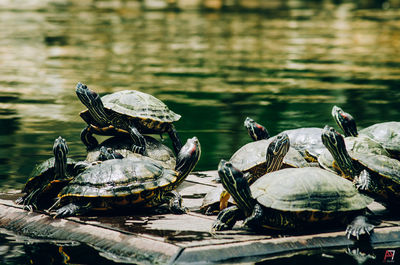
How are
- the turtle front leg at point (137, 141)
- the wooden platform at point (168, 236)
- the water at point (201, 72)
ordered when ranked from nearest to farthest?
1. the wooden platform at point (168, 236)
2. the turtle front leg at point (137, 141)
3. the water at point (201, 72)

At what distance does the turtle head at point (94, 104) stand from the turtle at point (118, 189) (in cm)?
181

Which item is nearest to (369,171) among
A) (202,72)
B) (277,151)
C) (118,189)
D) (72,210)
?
(277,151)

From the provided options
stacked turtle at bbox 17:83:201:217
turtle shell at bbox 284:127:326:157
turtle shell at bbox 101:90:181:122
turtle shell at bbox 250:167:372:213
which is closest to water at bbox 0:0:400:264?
turtle shell at bbox 101:90:181:122

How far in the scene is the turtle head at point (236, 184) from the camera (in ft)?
16.6

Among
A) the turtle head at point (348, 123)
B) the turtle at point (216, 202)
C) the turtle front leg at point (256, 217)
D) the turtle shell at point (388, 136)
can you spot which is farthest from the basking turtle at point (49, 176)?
the turtle shell at point (388, 136)

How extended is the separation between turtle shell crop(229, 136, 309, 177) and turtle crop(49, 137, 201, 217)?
1.05 meters

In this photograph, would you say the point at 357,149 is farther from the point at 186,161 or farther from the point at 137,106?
the point at 137,106

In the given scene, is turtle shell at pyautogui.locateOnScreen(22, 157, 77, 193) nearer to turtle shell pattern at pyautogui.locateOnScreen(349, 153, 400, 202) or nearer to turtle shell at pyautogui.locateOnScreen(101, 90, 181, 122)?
turtle shell at pyautogui.locateOnScreen(101, 90, 181, 122)

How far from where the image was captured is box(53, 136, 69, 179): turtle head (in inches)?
229

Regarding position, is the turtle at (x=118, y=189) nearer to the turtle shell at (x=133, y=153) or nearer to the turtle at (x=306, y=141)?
the turtle shell at (x=133, y=153)

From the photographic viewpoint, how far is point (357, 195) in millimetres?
5297

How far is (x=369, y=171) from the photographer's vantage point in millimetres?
5770

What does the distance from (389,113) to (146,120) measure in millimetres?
6951

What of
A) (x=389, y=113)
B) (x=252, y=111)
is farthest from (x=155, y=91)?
(x=389, y=113)
